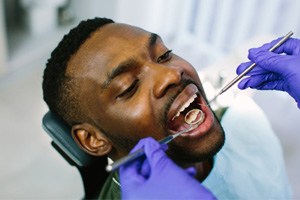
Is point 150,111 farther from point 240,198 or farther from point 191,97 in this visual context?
point 240,198

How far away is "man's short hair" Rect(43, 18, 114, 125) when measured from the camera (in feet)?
4.00

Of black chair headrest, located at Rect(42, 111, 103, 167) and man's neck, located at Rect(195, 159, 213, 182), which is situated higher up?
black chair headrest, located at Rect(42, 111, 103, 167)

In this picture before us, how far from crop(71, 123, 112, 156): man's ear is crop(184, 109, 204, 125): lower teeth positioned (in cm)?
27

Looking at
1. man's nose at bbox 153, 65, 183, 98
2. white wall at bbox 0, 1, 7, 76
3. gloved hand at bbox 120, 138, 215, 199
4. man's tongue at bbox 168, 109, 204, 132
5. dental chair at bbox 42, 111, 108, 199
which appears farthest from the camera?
white wall at bbox 0, 1, 7, 76

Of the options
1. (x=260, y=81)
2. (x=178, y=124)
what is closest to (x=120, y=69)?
(x=178, y=124)

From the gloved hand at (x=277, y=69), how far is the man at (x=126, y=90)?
209 millimetres

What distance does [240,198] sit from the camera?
4.62 ft

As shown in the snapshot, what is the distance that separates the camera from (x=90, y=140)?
1.30 metres

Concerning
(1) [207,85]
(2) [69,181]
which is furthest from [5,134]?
(1) [207,85]

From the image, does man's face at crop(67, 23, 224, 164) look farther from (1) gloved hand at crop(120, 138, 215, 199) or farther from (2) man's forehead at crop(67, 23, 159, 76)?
(1) gloved hand at crop(120, 138, 215, 199)

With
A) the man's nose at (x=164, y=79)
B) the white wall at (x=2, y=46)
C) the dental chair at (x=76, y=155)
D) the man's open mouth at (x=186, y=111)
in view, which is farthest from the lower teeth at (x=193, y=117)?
the white wall at (x=2, y=46)

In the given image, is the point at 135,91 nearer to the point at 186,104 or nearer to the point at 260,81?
the point at 186,104

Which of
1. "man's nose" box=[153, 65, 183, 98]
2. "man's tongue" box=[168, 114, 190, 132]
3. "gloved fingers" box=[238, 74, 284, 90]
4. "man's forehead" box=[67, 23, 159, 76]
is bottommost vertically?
"man's tongue" box=[168, 114, 190, 132]

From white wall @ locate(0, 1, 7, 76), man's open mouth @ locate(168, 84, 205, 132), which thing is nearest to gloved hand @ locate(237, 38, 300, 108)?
man's open mouth @ locate(168, 84, 205, 132)
